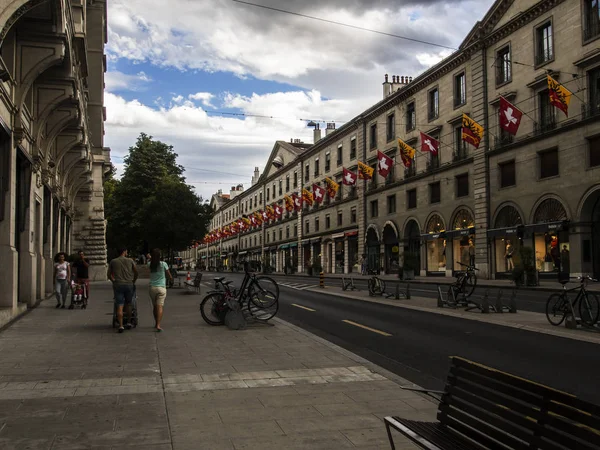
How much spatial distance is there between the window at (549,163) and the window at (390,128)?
18.0m

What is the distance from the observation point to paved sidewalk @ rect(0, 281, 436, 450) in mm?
4828

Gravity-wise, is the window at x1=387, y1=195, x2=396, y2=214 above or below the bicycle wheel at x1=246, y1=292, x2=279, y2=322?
above

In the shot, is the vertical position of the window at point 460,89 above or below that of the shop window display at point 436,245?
above

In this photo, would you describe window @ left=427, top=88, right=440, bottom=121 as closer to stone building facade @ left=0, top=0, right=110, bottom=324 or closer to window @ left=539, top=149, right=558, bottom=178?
window @ left=539, top=149, right=558, bottom=178

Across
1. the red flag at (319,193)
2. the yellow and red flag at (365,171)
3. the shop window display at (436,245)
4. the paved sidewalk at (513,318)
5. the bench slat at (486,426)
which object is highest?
the yellow and red flag at (365,171)

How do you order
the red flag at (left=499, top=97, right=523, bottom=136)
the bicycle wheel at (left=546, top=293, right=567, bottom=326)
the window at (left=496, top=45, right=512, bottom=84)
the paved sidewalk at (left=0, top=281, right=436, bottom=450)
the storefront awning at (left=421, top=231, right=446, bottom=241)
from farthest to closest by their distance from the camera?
the storefront awning at (left=421, top=231, right=446, bottom=241)
the window at (left=496, top=45, right=512, bottom=84)
the red flag at (left=499, top=97, right=523, bottom=136)
the bicycle wheel at (left=546, top=293, right=567, bottom=326)
the paved sidewalk at (left=0, top=281, right=436, bottom=450)

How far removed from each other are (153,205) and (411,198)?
21.2 m

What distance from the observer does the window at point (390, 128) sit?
48.2m

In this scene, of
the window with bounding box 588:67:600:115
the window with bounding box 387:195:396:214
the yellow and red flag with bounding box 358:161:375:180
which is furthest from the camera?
the window with bounding box 387:195:396:214

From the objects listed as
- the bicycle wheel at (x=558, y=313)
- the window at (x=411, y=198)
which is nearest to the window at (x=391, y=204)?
the window at (x=411, y=198)

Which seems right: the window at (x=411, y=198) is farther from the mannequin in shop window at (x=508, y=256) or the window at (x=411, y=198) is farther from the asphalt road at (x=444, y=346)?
the asphalt road at (x=444, y=346)

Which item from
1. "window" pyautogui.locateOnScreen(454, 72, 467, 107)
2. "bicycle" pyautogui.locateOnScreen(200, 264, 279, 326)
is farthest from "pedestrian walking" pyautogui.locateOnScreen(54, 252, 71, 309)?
"window" pyautogui.locateOnScreen(454, 72, 467, 107)

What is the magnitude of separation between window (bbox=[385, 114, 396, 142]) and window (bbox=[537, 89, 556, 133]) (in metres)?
17.4

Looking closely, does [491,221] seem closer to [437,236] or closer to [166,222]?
[437,236]
